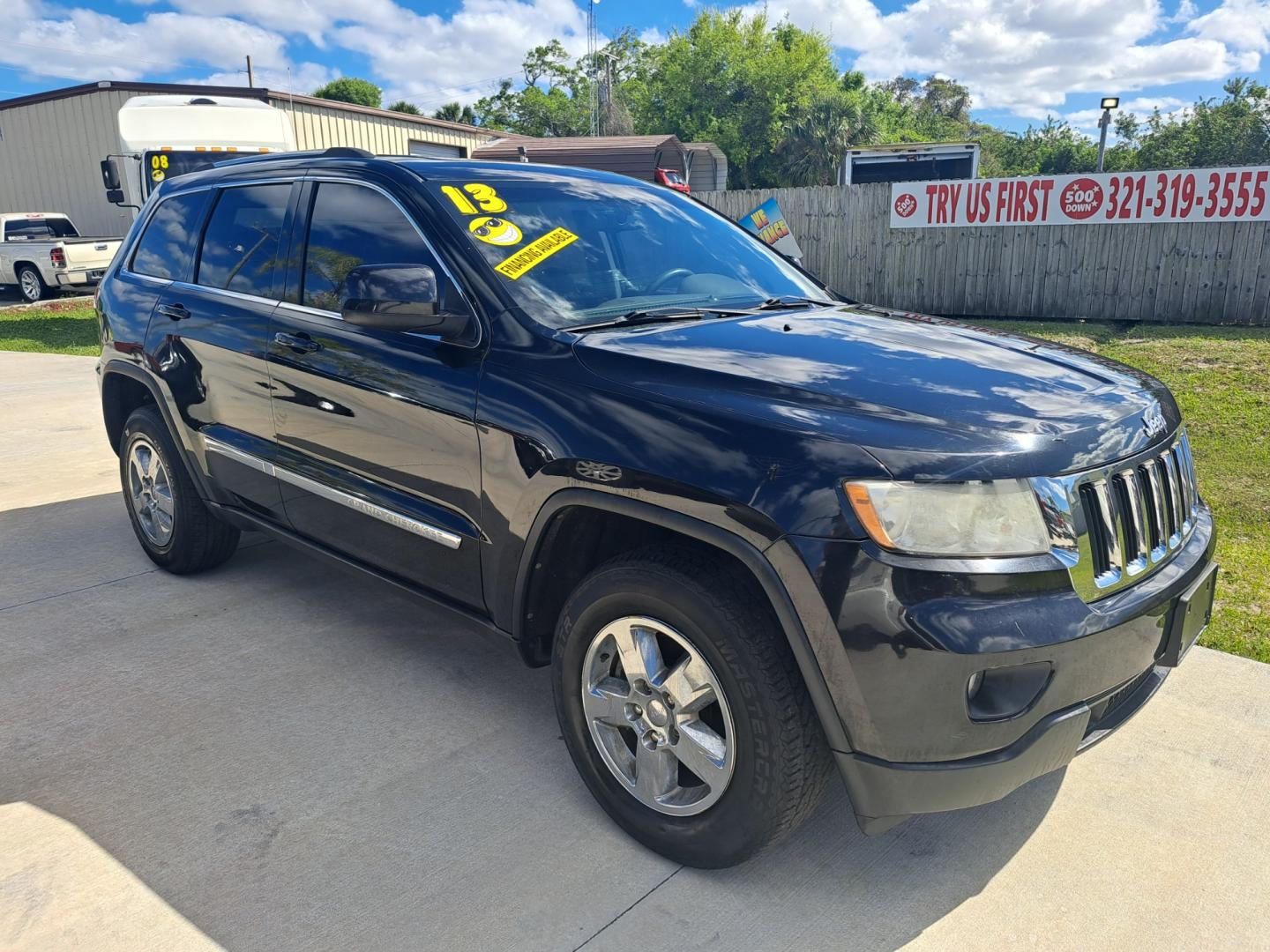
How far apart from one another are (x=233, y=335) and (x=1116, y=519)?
10.7 feet

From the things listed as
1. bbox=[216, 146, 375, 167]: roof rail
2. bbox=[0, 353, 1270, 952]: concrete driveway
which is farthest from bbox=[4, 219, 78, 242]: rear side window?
bbox=[0, 353, 1270, 952]: concrete driveway

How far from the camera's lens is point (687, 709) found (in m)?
2.50

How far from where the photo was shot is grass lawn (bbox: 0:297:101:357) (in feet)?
45.3

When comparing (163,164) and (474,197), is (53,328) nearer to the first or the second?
(163,164)

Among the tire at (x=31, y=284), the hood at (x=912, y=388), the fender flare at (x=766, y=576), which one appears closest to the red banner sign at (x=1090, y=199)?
the hood at (x=912, y=388)

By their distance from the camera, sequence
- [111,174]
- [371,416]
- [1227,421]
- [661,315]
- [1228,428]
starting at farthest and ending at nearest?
[111,174] < [1227,421] < [1228,428] < [371,416] < [661,315]

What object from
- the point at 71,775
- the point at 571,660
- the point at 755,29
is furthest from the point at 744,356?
the point at 755,29

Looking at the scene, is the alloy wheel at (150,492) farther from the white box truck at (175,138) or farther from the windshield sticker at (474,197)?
the white box truck at (175,138)

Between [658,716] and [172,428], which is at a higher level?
[172,428]

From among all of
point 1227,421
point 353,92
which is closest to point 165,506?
point 1227,421

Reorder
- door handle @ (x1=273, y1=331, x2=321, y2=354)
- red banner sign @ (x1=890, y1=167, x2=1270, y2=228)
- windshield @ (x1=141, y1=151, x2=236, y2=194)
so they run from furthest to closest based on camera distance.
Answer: windshield @ (x1=141, y1=151, x2=236, y2=194) → red banner sign @ (x1=890, y1=167, x2=1270, y2=228) → door handle @ (x1=273, y1=331, x2=321, y2=354)

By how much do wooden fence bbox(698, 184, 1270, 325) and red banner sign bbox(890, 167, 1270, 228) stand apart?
0.39 ft

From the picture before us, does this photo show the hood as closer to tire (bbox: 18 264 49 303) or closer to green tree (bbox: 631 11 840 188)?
tire (bbox: 18 264 49 303)

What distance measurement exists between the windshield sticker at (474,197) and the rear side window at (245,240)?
91 cm
